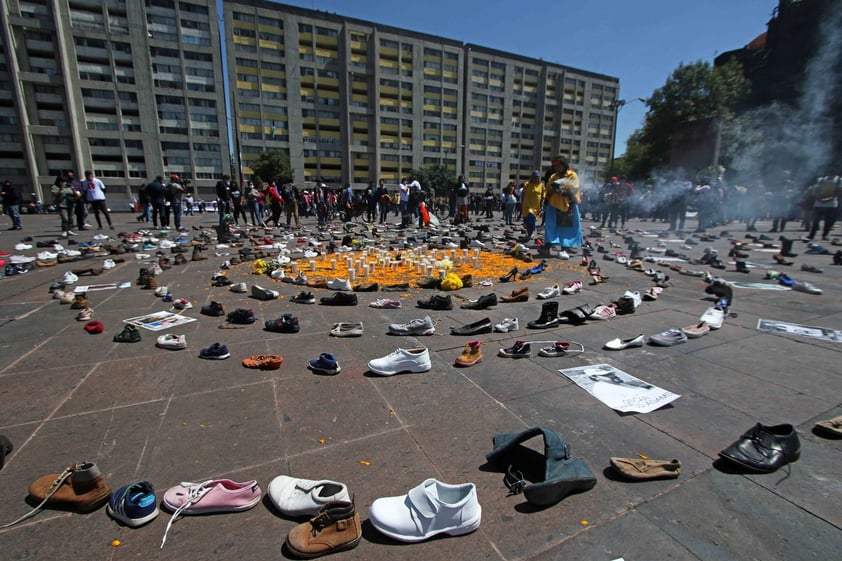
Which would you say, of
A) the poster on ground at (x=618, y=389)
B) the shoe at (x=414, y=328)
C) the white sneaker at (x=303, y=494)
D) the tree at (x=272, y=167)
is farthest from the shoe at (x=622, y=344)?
the tree at (x=272, y=167)

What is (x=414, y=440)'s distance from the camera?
7.95 ft

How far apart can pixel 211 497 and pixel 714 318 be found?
16.7ft

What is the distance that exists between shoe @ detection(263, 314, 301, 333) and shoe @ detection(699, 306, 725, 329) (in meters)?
4.50

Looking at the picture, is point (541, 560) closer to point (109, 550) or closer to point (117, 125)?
point (109, 550)

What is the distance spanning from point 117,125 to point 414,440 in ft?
227

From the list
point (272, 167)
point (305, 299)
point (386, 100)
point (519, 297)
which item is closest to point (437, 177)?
point (386, 100)

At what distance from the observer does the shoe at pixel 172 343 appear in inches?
149

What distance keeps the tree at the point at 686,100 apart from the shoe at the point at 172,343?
156ft

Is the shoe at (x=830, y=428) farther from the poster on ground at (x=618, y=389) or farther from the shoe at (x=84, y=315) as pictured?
the shoe at (x=84, y=315)

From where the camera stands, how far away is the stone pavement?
1.71 m

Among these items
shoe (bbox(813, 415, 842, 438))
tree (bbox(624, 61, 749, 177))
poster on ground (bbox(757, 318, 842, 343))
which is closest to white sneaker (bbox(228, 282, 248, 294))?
shoe (bbox(813, 415, 842, 438))

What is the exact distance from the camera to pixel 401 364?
3322mm

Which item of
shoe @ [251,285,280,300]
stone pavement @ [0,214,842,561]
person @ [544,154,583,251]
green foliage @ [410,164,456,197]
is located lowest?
stone pavement @ [0,214,842,561]

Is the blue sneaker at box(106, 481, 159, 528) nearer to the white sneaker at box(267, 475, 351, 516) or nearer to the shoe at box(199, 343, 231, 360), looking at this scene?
the white sneaker at box(267, 475, 351, 516)
